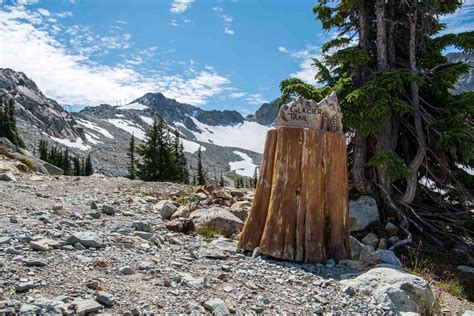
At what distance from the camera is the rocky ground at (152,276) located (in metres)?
3.99

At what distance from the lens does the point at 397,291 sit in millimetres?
5156

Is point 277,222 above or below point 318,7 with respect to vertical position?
below

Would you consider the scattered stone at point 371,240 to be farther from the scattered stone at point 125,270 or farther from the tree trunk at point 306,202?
the scattered stone at point 125,270

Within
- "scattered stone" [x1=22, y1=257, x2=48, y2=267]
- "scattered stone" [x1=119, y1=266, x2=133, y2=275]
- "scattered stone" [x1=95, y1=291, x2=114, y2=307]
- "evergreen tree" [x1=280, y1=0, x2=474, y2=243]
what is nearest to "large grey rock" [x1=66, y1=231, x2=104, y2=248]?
"scattered stone" [x1=22, y1=257, x2=48, y2=267]

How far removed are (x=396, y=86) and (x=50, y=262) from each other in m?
9.34

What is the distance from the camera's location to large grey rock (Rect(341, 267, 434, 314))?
5066mm

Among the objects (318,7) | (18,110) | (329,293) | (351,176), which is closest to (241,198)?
(351,176)

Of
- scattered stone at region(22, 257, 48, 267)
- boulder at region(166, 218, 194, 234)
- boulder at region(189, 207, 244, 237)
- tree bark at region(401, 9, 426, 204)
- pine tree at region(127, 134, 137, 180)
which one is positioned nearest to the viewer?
scattered stone at region(22, 257, 48, 267)

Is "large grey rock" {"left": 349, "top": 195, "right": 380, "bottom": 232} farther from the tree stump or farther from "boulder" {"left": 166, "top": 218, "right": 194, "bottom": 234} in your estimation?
"boulder" {"left": 166, "top": 218, "right": 194, "bottom": 234}

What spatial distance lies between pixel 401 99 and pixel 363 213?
12.2 ft

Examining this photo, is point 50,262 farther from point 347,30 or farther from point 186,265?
point 347,30

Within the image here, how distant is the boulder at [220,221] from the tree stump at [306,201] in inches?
70.9

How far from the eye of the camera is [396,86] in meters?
10.2

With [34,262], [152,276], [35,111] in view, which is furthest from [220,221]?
[35,111]
